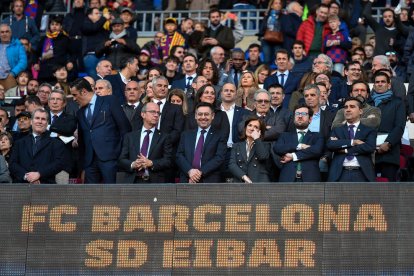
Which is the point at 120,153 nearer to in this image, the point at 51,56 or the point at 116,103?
the point at 116,103

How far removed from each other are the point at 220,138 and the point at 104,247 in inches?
112

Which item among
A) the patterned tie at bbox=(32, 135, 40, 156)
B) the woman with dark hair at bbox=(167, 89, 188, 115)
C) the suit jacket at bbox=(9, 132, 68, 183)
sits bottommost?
the suit jacket at bbox=(9, 132, 68, 183)

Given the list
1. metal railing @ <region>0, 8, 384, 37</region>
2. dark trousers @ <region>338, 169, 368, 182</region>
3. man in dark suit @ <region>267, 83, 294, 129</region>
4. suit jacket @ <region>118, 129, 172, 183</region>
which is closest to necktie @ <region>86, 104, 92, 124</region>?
suit jacket @ <region>118, 129, 172, 183</region>

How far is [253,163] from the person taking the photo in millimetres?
18469

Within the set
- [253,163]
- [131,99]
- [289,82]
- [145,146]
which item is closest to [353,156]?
[253,163]

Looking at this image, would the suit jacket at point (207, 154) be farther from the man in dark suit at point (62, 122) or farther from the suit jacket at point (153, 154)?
the man in dark suit at point (62, 122)

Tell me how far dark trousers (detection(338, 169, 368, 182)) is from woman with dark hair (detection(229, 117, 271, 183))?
1096mm

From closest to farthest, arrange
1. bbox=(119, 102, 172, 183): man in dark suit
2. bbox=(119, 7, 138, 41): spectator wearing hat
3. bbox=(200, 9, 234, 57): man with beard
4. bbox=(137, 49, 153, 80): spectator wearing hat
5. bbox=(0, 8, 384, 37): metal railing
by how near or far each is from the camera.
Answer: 1. bbox=(119, 102, 172, 183): man in dark suit
2. bbox=(137, 49, 153, 80): spectator wearing hat
3. bbox=(200, 9, 234, 57): man with beard
4. bbox=(119, 7, 138, 41): spectator wearing hat
5. bbox=(0, 8, 384, 37): metal railing

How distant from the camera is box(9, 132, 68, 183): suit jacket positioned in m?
19.2

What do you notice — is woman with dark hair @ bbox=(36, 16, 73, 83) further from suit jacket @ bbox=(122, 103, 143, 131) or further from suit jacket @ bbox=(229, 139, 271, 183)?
suit jacket @ bbox=(229, 139, 271, 183)

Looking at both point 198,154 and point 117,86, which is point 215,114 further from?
point 117,86

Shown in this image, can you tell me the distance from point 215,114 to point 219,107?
0.73m

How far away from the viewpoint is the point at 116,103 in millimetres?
20031

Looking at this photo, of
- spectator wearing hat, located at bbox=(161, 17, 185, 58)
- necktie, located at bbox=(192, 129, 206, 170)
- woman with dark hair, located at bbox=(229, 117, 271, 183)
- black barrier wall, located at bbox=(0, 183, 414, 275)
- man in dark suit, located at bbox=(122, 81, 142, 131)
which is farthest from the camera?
spectator wearing hat, located at bbox=(161, 17, 185, 58)
